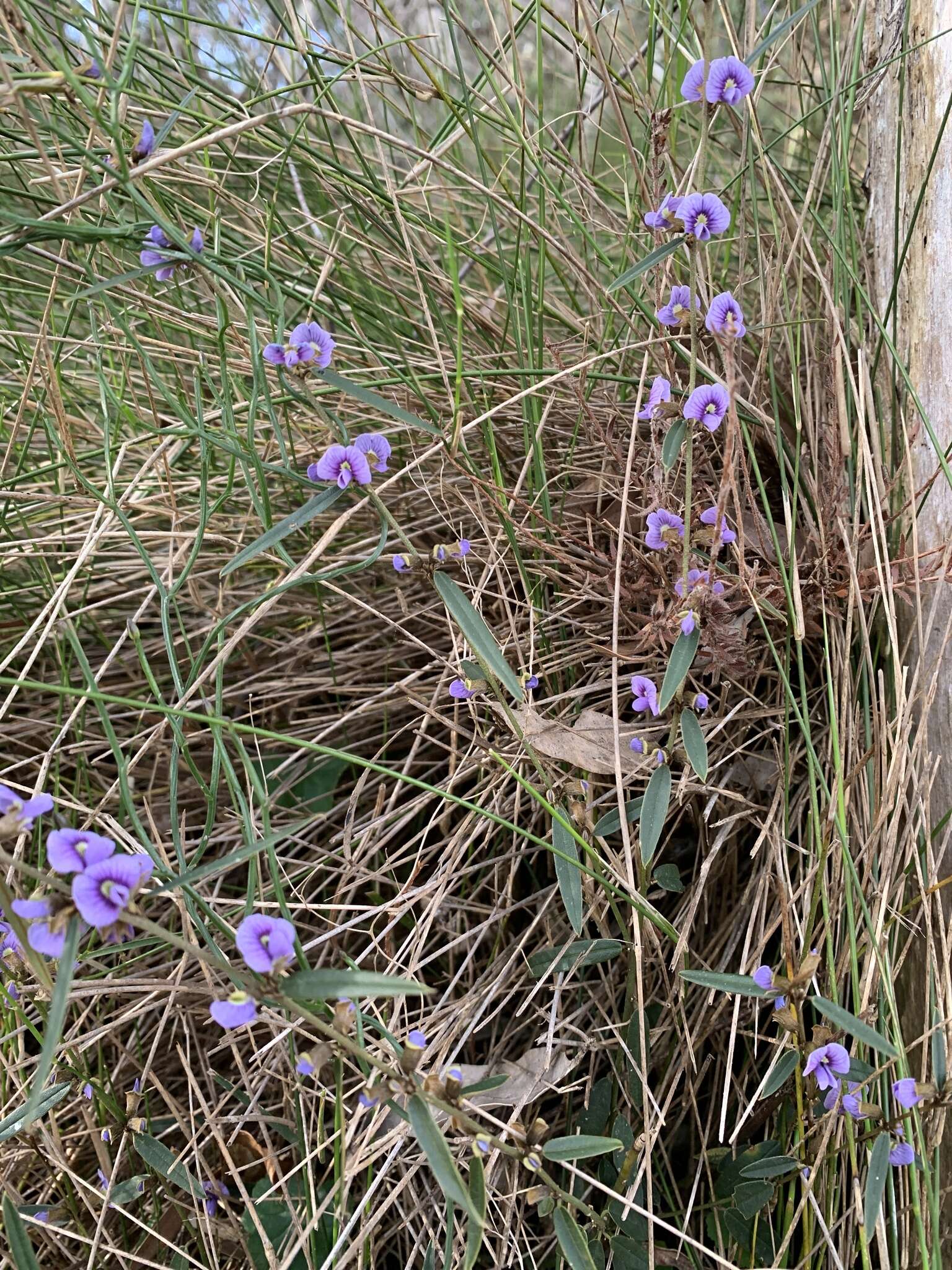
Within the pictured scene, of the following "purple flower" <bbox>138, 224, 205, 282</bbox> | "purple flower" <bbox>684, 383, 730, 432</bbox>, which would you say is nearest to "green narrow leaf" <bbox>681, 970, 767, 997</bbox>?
"purple flower" <bbox>684, 383, 730, 432</bbox>

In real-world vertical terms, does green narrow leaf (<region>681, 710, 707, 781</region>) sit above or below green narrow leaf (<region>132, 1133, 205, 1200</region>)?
above

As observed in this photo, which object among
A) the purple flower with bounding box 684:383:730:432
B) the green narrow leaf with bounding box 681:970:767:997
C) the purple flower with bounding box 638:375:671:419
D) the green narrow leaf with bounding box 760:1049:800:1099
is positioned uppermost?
the purple flower with bounding box 638:375:671:419

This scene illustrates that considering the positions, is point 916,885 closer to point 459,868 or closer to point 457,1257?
point 459,868

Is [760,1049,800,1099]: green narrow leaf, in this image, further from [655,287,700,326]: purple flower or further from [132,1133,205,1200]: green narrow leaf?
[655,287,700,326]: purple flower

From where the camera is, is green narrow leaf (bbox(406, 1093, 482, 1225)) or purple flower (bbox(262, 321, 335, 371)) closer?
green narrow leaf (bbox(406, 1093, 482, 1225))

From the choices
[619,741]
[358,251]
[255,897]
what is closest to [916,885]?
[619,741]
